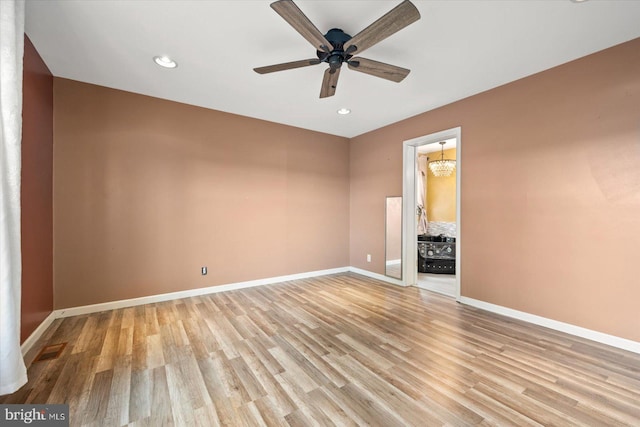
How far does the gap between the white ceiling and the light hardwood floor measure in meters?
2.77

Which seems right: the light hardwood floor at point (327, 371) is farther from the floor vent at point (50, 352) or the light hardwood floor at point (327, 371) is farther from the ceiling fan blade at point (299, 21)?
the ceiling fan blade at point (299, 21)

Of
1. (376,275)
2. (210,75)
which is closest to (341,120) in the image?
(210,75)

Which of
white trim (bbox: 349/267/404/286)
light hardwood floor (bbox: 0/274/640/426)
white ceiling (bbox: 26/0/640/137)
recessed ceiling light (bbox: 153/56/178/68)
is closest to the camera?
light hardwood floor (bbox: 0/274/640/426)

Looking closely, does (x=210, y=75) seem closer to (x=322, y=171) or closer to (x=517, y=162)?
(x=322, y=171)

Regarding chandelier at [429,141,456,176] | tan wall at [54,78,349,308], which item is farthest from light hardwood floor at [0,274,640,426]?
chandelier at [429,141,456,176]

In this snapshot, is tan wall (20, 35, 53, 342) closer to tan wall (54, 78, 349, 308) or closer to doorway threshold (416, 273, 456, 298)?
tan wall (54, 78, 349, 308)

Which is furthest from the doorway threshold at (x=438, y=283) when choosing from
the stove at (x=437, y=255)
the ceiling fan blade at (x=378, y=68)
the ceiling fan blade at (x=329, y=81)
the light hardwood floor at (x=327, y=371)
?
the ceiling fan blade at (x=329, y=81)

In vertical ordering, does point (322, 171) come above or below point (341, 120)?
below

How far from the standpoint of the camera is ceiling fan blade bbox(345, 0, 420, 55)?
1.56m

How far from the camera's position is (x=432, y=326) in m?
2.69

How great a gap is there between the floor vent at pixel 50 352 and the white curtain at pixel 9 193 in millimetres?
806

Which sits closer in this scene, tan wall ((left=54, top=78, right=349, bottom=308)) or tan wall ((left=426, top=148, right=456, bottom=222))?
tan wall ((left=54, top=78, right=349, bottom=308))

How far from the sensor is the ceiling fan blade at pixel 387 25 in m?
1.56

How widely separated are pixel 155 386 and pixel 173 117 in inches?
128
